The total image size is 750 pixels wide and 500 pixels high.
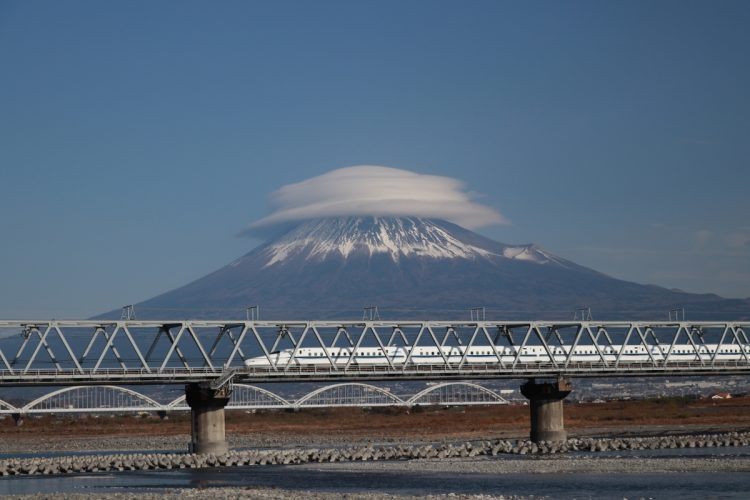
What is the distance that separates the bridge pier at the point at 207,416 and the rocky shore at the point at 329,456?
4.75 ft

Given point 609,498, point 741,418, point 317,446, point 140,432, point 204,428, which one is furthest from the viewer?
point 140,432

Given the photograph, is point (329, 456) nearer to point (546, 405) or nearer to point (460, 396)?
point (546, 405)

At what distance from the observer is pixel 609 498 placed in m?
52.3

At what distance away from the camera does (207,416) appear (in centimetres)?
7925

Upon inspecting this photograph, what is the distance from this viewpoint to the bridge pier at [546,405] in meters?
88.1

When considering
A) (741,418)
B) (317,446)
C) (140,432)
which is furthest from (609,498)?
(140,432)

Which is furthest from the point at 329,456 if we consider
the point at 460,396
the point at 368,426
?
the point at 460,396

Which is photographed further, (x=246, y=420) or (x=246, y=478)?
(x=246, y=420)

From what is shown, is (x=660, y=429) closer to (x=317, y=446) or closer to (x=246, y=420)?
(x=317, y=446)

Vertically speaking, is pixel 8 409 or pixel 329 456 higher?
pixel 8 409

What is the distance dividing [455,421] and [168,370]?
55.6m

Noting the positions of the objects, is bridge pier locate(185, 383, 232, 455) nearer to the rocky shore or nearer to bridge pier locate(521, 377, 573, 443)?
the rocky shore

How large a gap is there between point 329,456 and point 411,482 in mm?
18172

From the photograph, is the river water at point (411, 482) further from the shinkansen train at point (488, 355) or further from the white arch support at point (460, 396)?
the white arch support at point (460, 396)
